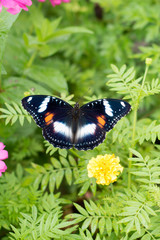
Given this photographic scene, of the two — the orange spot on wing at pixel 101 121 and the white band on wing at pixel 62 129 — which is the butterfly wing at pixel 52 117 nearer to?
the white band on wing at pixel 62 129

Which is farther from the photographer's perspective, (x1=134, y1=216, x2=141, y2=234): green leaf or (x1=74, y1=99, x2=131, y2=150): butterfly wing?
(x1=74, y1=99, x2=131, y2=150): butterfly wing

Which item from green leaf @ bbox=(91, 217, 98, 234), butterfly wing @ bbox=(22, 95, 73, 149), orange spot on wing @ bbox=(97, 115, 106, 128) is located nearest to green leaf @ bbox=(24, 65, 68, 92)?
butterfly wing @ bbox=(22, 95, 73, 149)

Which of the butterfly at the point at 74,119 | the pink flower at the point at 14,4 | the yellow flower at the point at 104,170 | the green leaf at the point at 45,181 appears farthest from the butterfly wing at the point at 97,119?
the pink flower at the point at 14,4

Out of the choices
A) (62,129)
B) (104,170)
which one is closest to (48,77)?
(62,129)

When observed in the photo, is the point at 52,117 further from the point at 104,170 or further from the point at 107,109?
the point at 104,170

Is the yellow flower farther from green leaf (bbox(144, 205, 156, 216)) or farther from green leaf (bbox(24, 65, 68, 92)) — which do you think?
green leaf (bbox(24, 65, 68, 92))
